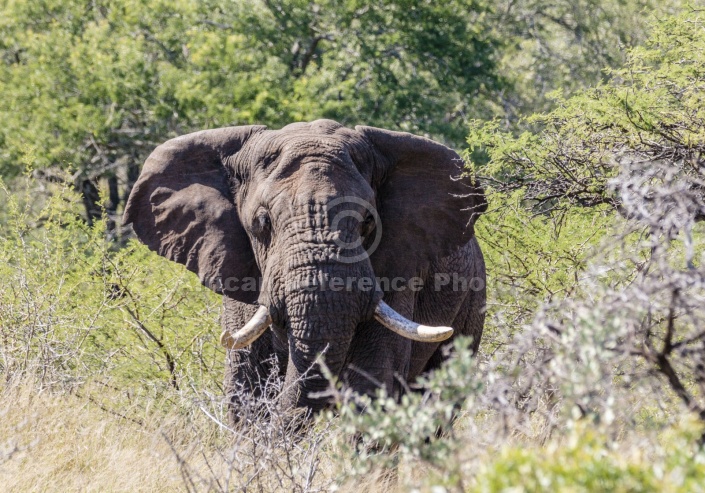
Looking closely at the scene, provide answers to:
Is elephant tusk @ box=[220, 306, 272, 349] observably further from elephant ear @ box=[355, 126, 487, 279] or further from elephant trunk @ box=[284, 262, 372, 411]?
elephant ear @ box=[355, 126, 487, 279]

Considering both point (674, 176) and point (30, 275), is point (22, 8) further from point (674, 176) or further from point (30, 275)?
point (674, 176)

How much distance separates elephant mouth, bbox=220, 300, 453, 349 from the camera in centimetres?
640

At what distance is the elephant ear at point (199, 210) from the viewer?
6.91 meters

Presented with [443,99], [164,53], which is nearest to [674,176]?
[443,99]

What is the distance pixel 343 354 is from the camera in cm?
627

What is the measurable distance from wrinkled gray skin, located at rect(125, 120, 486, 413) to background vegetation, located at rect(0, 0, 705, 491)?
0.39 metres

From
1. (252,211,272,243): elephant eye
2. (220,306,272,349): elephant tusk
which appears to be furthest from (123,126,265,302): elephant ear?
(220,306,272,349): elephant tusk

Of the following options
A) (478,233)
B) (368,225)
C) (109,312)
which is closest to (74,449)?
(368,225)

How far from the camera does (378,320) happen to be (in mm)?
6504

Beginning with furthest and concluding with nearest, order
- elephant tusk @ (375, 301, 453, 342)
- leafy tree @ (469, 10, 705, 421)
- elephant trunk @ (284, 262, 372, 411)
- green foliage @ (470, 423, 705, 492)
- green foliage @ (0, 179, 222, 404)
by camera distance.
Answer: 1. green foliage @ (0, 179, 222, 404)
2. leafy tree @ (469, 10, 705, 421)
3. elephant tusk @ (375, 301, 453, 342)
4. elephant trunk @ (284, 262, 372, 411)
5. green foliage @ (470, 423, 705, 492)

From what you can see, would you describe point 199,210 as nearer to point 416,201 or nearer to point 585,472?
point 416,201

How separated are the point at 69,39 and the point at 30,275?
1054 centimetres

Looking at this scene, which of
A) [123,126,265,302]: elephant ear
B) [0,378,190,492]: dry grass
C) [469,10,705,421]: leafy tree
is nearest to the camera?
[0,378,190,492]: dry grass

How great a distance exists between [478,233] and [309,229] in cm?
321
